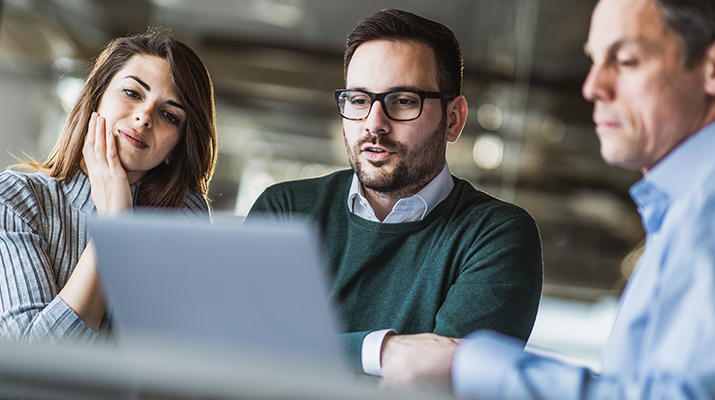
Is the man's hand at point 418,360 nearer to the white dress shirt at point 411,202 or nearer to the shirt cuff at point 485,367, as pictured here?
the shirt cuff at point 485,367

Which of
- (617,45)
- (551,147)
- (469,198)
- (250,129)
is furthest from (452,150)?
(617,45)

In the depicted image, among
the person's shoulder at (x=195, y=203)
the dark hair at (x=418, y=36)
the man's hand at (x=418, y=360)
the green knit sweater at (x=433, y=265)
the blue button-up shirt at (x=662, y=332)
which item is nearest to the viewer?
the blue button-up shirt at (x=662, y=332)

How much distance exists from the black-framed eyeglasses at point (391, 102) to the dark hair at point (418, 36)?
80mm

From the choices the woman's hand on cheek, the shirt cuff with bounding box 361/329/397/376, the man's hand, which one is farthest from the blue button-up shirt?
the woman's hand on cheek

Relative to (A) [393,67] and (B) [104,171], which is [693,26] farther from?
(B) [104,171]

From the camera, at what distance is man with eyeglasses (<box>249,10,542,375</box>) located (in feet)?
4.25

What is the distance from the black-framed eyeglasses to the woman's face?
1.35 ft

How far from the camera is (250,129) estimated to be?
7664 mm

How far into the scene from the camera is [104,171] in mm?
1389

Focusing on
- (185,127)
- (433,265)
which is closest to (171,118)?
(185,127)

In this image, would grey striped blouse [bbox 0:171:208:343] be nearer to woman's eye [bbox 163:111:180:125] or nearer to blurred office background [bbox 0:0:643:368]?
woman's eye [bbox 163:111:180:125]

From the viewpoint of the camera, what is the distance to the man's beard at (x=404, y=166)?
145 cm

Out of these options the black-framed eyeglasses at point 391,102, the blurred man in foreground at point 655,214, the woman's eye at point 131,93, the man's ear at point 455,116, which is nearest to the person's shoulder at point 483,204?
the man's ear at point 455,116

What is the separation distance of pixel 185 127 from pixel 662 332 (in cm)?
119
